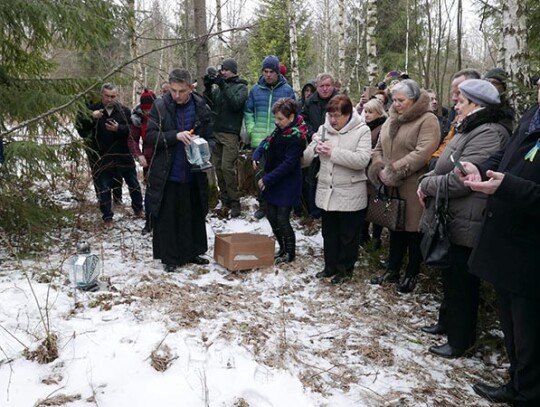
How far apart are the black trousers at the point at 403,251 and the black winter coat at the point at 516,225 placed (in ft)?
6.35

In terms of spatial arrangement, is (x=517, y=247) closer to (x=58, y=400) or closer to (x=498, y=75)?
(x=498, y=75)

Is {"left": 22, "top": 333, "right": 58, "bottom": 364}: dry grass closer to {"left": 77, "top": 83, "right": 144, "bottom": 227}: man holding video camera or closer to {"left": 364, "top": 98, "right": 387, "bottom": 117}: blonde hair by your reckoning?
{"left": 77, "top": 83, "right": 144, "bottom": 227}: man holding video camera

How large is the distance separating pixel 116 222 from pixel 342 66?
11.6 metres

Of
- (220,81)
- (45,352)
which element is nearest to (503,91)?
(220,81)

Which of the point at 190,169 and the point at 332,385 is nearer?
the point at 332,385

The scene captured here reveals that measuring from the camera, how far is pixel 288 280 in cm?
536

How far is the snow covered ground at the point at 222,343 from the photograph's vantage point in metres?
3.10

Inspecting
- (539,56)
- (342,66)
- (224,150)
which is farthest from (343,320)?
(342,66)

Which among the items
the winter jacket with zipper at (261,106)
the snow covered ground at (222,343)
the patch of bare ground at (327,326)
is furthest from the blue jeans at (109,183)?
the patch of bare ground at (327,326)

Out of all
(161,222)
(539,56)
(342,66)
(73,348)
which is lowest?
(73,348)

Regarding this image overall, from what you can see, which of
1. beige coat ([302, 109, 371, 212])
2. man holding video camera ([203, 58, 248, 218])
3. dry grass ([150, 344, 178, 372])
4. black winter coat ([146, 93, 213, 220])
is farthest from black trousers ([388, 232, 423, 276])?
man holding video camera ([203, 58, 248, 218])

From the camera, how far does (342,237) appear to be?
5285 mm

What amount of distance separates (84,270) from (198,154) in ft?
5.59

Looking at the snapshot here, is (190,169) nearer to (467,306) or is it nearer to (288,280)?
(288,280)
